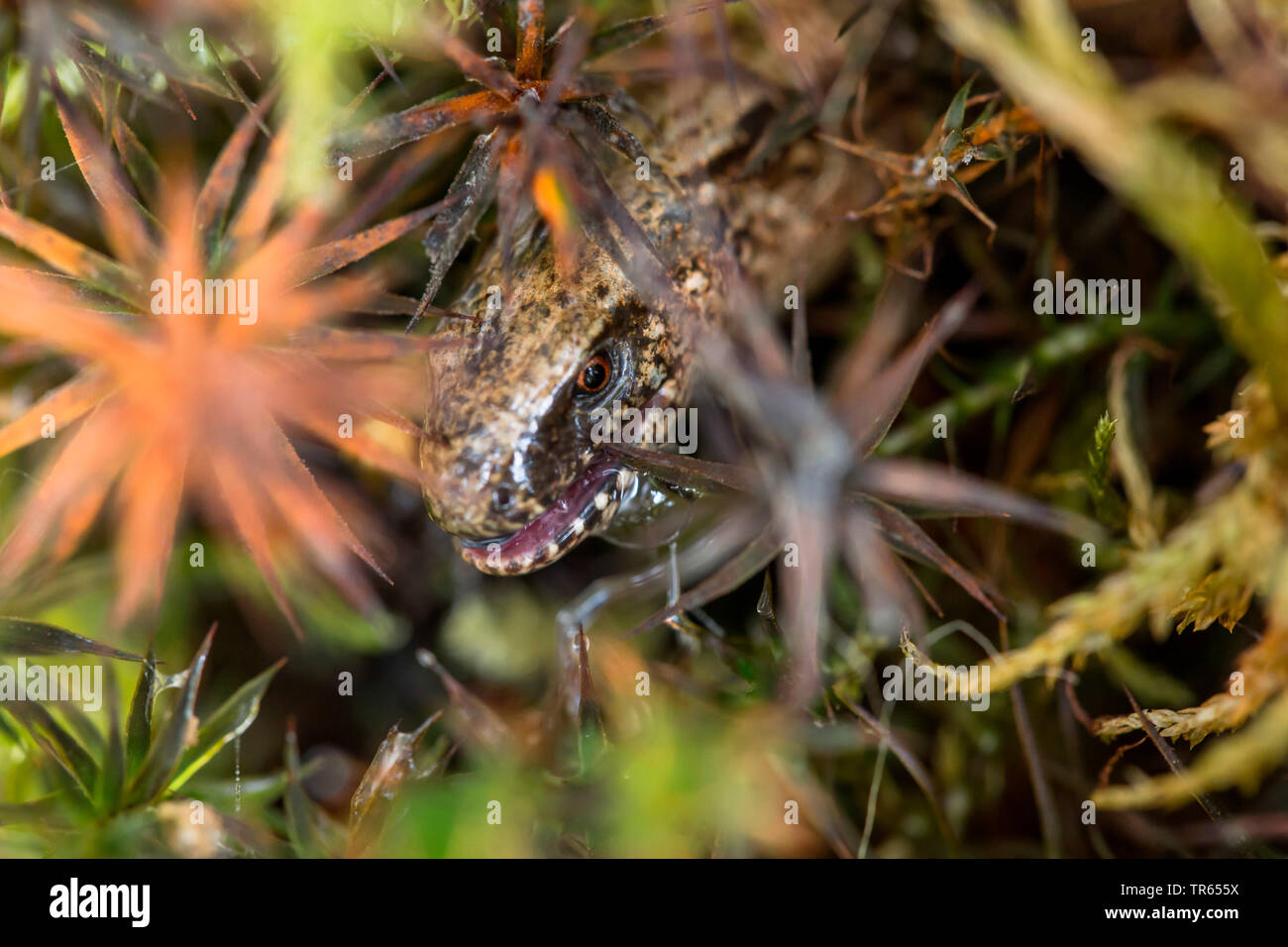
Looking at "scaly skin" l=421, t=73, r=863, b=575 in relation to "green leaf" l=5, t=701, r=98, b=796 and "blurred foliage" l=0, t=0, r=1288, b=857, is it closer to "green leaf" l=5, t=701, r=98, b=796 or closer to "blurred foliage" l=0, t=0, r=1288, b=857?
"blurred foliage" l=0, t=0, r=1288, b=857

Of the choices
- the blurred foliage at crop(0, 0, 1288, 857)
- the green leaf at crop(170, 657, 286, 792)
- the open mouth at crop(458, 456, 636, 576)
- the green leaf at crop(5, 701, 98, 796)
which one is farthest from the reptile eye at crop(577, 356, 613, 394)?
the green leaf at crop(5, 701, 98, 796)

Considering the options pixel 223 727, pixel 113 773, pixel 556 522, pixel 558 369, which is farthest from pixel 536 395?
pixel 113 773

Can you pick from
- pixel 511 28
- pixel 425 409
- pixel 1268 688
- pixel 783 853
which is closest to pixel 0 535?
pixel 425 409

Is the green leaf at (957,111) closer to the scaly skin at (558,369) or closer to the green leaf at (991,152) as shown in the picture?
the green leaf at (991,152)

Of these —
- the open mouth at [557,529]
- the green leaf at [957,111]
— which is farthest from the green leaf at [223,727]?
the green leaf at [957,111]

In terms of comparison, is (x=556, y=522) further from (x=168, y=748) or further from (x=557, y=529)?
(x=168, y=748)

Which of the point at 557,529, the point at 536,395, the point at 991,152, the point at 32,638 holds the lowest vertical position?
the point at 32,638

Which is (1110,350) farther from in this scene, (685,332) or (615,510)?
(615,510)
